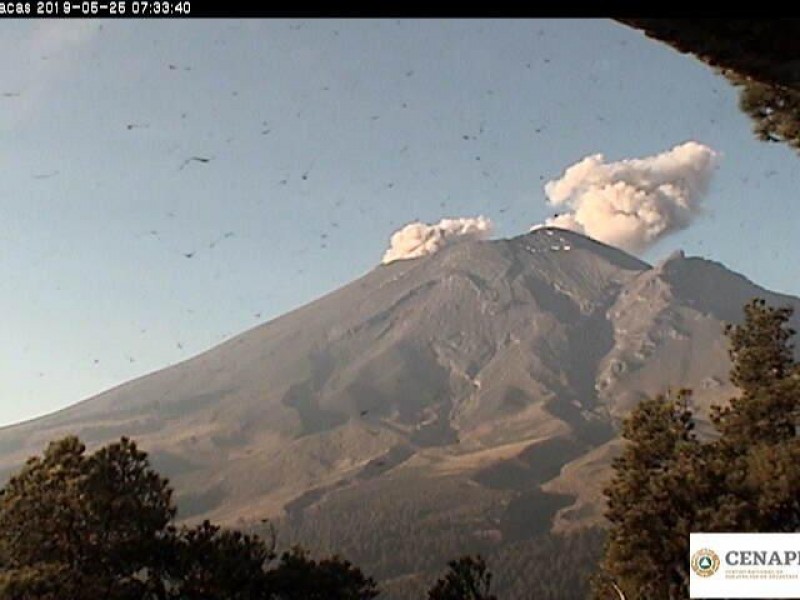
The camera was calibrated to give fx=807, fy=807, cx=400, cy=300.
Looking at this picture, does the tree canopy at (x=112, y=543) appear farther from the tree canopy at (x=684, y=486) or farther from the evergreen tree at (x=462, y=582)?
the tree canopy at (x=684, y=486)

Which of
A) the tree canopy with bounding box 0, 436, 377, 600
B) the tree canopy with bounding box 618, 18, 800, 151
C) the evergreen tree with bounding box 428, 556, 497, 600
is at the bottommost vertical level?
the evergreen tree with bounding box 428, 556, 497, 600

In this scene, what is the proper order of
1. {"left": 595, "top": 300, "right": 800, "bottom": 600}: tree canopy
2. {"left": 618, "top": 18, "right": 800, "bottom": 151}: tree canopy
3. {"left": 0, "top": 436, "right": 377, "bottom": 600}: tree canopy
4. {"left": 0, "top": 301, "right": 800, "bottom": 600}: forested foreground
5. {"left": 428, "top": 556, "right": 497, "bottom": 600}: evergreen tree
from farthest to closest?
1. {"left": 595, "top": 300, "right": 800, "bottom": 600}: tree canopy
2. {"left": 428, "top": 556, "right": 497, "bottom": 600}: evergreen tree
3. {"left": 0, "top": 301, "right": 800, "bottom": 600}: forested foreground
4. {"left": 0, "top": 436, "right": 377, "bottom": 600}: tree canopy
5. {"left": 618, "top": 18, "right": 800, "bottom": 151}: tree canopy

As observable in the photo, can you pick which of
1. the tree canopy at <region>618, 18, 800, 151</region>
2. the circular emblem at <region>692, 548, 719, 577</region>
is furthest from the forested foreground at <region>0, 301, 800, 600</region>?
the tree canopy at <region>618, 18, 800, 151</region>

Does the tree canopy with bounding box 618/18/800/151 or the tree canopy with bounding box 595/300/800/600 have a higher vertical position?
the tree canopy with bounding box 618/18/800/151

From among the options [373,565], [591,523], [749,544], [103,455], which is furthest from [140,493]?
[591,523]

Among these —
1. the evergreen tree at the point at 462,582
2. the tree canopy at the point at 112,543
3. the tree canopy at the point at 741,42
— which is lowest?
the evergreen tree at the point at 462,582

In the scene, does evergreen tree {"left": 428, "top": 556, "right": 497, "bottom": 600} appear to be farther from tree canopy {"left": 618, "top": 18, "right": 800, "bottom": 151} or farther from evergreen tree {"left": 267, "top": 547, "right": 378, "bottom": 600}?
tree canopy {"left": 618, "top": 18, "right": 800, "bottom": 151}

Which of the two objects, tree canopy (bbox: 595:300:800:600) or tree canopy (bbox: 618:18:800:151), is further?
tree canopy (bbox: 595:300:800:600)

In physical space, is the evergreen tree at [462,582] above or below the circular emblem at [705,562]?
below

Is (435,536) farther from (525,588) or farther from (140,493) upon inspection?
(140,493)

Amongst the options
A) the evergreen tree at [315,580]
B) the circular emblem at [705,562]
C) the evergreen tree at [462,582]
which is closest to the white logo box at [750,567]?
the circular emblem at [705,562]
